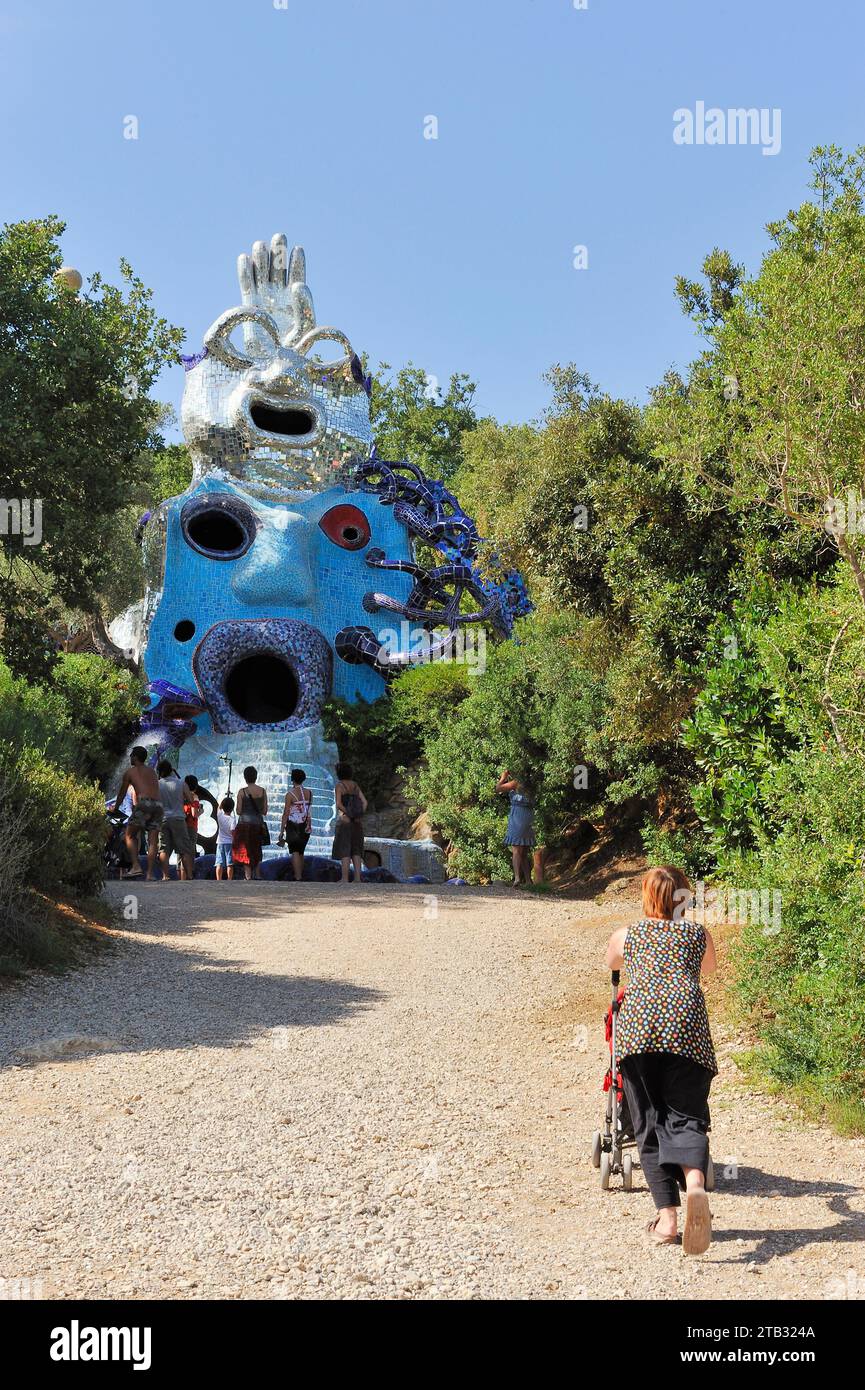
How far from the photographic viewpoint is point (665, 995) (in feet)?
15.4

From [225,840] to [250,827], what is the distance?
99 centimetres

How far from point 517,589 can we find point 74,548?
13.8 meters

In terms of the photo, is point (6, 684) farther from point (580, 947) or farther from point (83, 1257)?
point (83, 1257)

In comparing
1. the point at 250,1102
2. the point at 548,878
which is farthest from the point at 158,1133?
the point at 548,878

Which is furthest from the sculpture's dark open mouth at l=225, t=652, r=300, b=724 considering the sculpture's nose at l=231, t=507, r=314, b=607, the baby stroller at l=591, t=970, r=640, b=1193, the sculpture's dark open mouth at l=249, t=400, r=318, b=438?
the baby stroller at l=591, t=970, r=640, b=1193

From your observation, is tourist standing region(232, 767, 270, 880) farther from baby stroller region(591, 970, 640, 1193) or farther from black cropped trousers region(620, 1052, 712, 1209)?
black cropped trousers region(620, 1052, 712, 1209)

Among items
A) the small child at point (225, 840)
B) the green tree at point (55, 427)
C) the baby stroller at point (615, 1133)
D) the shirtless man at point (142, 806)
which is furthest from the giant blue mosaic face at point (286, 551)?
the baby stroller at point (615, 1133)

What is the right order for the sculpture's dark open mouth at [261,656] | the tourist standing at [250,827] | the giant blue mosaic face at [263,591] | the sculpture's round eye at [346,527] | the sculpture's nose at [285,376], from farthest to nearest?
the sculpture's round eye at [346,527], the sculpture's nose at [285,376], the giant blue mosaic face at [263,591], the sculpture's dark open mouth at [261,656], the tourist standing at [250,827]

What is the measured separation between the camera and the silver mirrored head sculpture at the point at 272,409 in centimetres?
2478

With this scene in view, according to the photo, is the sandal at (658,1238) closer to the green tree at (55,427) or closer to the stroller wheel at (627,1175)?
the stroller wheel at (627,1175)

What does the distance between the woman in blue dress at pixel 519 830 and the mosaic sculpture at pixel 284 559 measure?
6771mm

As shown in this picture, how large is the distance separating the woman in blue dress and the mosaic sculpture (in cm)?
677

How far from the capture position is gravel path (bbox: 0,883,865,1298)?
4.22m
